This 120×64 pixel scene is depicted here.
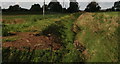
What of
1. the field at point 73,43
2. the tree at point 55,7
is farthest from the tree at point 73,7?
the field at point 73,43

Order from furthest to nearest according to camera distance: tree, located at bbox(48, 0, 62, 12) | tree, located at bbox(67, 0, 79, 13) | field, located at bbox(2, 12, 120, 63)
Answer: tree, located at bbox(67, 0, 79, 13) < tree, located at bbox(48, 0, 62, 12) < field, located at bbox(2, 12, 120, 63)

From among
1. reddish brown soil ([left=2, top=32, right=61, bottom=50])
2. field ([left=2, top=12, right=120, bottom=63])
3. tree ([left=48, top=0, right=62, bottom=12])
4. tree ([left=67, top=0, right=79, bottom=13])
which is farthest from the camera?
tree ([left=67, top=0, right=79, bottom=13])

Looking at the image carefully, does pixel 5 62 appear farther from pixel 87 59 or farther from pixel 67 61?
pixel 87 59

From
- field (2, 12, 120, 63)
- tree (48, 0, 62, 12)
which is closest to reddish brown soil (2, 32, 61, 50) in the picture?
field (2, 12, 120, 63)

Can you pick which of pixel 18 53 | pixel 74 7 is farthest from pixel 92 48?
pixel 74 7

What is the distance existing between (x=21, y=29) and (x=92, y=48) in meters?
5.91

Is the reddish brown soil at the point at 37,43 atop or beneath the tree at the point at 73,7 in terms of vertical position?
beneath

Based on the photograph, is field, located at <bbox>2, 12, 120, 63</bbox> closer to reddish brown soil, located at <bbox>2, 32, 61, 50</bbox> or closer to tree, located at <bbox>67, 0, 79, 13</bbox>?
reddish brown soil, located at <bbox>2, 32, 61, 50</bbox>

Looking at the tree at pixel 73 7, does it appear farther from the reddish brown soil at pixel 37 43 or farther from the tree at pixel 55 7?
the reddish brown soil at pixel 37 43

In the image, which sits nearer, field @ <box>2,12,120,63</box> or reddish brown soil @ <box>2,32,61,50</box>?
field @ <box>2,12,120,63</box>

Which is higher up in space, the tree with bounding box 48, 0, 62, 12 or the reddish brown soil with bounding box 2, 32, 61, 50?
the tree with bounding box 48, 0, 62, 12

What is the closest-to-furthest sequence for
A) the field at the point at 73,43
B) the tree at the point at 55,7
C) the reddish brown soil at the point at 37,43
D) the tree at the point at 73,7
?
the field at the point at 73,43
the reddish brown soil at the point at 37,43
the tree at the point at 55,7
the tree at the point at 73,7

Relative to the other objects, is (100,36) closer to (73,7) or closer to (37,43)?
(37,43)

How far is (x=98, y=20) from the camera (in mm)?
10961
